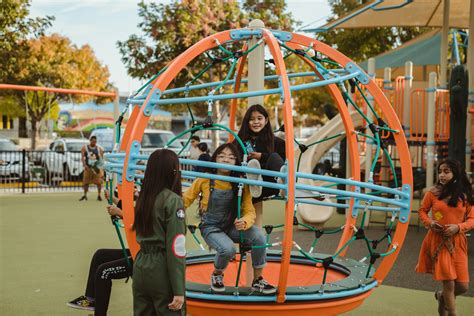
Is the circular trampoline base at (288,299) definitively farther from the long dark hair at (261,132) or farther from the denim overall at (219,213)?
the long dark hair at (261,132)

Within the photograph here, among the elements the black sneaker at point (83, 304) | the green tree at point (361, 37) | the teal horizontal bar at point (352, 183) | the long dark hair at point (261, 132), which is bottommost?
the black sneaker at point (83, 304)

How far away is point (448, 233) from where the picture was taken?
5402 millimetres

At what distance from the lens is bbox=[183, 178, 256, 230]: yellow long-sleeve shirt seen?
15.2 ft

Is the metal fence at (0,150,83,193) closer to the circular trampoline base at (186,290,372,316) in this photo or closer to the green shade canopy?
the green shade canopy

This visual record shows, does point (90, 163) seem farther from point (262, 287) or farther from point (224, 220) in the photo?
point (262, 287)

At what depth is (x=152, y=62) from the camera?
24281 mm

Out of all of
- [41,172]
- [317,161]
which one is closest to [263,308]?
[317,161]

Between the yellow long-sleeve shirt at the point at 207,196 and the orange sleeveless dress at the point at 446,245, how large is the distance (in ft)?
5.64

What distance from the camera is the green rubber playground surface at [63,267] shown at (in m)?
6.35

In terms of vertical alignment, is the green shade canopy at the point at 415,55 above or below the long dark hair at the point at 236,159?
above

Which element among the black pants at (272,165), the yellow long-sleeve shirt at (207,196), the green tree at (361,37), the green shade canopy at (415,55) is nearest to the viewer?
the yellow long-sleeve shirt at (207,196)

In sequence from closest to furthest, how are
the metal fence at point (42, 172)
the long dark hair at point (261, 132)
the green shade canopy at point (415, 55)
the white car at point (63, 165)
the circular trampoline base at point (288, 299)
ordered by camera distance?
the circular trampoline base at point (288, 299), the long dark hair at point (261, 132), the green shade canopy at point (415, 55), the metal fence at point (42, 172), the white car at point (63, 165)

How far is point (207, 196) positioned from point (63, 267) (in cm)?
398

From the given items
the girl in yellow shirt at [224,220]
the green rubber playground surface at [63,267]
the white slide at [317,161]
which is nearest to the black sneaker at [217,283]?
the girl in yellow shirt at [224,220]
